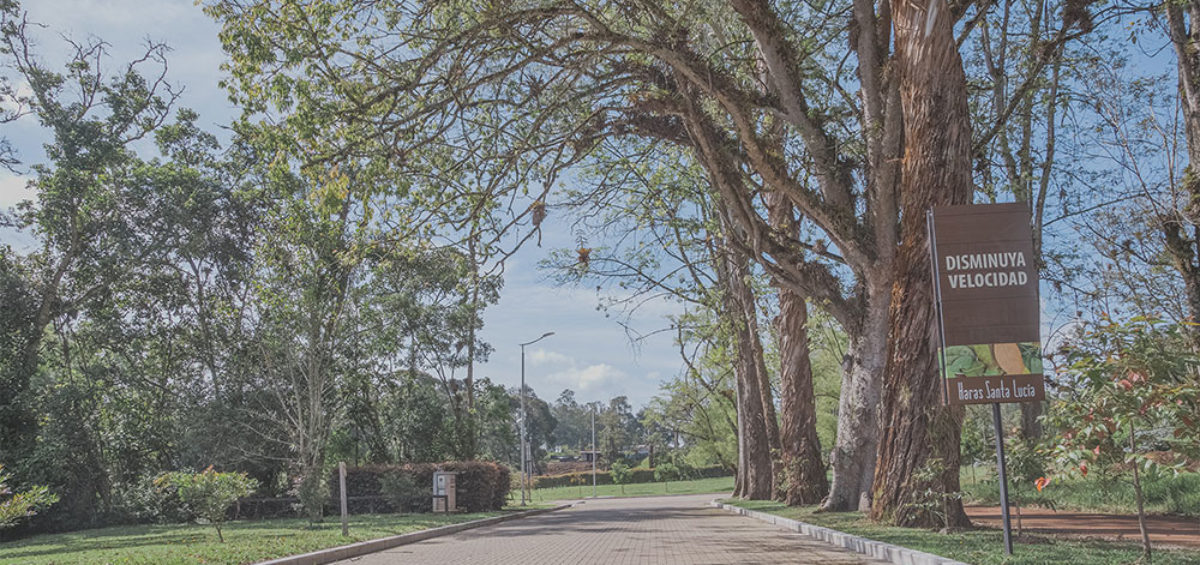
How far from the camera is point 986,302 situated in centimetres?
827

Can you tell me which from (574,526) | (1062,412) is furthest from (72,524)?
(1062,412)

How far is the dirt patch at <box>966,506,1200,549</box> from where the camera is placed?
32.4 ft

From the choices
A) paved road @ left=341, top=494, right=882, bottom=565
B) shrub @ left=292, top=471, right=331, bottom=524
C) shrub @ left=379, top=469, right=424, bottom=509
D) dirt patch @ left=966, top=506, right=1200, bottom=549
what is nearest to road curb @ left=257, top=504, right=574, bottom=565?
paved road @ left=341, top=494, right=882, bottom=565

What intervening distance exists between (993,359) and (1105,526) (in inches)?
218

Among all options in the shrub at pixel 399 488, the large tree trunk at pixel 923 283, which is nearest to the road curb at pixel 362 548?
the large tree trunk at pixel 923 283

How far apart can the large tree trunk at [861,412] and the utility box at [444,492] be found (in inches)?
594

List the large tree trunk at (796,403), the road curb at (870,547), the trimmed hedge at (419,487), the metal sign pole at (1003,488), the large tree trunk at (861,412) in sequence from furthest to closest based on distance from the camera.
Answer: the trimmed hedge at (419,487) < the large tree trunk at (796,403) < the large tree trunk at (861,412) < the road curb at (870,547) < the metal sign pole at (1003,488)

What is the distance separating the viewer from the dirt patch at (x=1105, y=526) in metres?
9.88

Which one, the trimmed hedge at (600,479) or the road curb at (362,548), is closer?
the road curb at (362,548)

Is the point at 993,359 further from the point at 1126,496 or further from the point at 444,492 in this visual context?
the point at 444,492

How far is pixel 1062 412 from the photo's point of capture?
289 inches

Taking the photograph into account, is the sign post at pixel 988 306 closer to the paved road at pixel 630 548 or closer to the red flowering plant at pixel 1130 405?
the red flowering plant at pixel 1130 405

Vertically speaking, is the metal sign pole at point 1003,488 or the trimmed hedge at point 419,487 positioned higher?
the metal sign pole at point 1003,488

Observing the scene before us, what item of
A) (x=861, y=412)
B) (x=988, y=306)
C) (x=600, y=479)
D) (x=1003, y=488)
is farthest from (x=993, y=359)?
(x=600, y=479)
